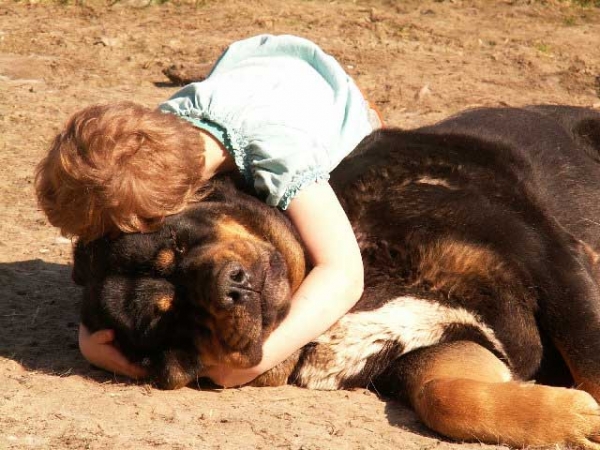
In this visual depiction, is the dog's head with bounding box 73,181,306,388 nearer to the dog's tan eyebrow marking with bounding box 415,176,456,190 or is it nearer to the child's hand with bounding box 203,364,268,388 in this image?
the child's hand with bounding box 203,364,268,388

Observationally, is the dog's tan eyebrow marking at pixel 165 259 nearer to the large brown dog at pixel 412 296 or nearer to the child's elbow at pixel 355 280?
the large brown dog at pixel 412 296

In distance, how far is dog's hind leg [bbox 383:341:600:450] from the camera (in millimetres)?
3670

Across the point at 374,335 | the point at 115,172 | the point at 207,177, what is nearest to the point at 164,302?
the point at 115,172

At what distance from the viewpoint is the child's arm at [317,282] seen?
405 centimetres

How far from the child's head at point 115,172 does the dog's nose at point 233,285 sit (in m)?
0.48

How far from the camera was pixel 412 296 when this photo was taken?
4.27m

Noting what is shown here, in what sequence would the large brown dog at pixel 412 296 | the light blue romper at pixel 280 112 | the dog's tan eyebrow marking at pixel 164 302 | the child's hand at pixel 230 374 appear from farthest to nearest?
the light blue romper at pixel 280 112 → the child's hand at pixel 230 374 → the dog's tan eyebrow marking at pixel 164 302 → the large brown dog at pixel 412 296

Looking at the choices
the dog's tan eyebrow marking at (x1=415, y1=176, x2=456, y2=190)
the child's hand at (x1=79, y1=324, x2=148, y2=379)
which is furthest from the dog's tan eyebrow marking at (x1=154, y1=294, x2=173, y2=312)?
the dog's tan eyebrow marking at (x1=415, y1=176, x2=456, y2=190)

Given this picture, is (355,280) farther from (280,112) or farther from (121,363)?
(121,363)

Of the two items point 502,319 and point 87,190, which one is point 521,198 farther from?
point 87,190

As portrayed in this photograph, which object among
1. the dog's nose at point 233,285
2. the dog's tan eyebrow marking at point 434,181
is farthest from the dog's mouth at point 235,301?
the dog's tan eyebrow marking at point 434,181

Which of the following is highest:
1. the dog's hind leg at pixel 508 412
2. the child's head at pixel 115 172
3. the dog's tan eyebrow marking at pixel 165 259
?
the child's head at pixel 115 172

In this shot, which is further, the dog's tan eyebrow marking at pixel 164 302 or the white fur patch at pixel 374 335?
the white fur patch at pixel 374 335

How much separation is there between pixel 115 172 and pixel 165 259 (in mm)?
396
